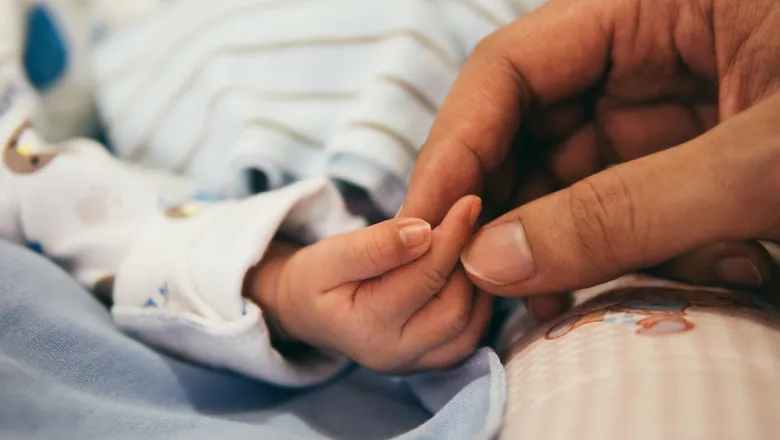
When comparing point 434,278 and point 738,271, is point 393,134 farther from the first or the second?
point 738,271

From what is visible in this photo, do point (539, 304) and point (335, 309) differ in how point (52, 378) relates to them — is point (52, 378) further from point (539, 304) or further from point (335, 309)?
point (539, 304)

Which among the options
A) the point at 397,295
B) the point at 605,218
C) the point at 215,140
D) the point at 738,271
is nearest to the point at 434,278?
the point at 397,295

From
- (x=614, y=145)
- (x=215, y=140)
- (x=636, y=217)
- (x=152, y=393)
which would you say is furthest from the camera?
(x=215, y=140)

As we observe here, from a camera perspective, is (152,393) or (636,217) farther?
(152,393)

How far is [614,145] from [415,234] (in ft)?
0.93

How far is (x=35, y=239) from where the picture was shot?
2.27 feet

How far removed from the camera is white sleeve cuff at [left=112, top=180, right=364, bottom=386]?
0.55 metres

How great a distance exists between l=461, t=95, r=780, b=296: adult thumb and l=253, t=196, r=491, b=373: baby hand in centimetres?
3

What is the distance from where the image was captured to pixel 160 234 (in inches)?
25.7

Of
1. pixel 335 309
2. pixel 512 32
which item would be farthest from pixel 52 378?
pixel 512 32

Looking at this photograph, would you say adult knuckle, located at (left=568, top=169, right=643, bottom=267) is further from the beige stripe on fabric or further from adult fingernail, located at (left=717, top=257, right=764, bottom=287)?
the beige stripe on fabric

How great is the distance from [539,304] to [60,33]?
0.74 m

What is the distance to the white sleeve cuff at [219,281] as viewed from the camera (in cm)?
55

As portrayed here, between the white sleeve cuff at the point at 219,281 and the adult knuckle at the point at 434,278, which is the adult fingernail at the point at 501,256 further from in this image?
the white sleeve cuff at the point at 219,281
